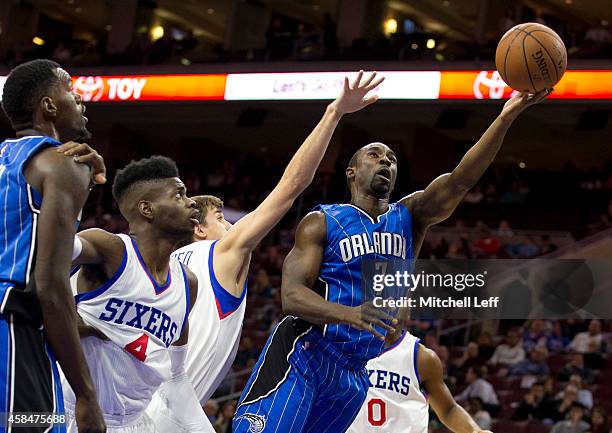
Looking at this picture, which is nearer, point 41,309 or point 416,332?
point 41,309

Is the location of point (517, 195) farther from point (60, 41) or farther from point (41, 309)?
point (41, 309)

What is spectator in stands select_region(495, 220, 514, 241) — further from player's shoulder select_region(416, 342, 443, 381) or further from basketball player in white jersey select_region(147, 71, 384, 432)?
basketball player in white jersey select_region(147, 71, 384, 432)

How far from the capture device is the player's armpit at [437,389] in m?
5.70

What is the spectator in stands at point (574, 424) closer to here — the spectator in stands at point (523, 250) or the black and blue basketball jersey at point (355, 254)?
the spectator in stands at point (523, 250)

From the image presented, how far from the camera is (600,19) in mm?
22125

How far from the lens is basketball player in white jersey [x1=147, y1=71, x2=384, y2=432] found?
173 inches

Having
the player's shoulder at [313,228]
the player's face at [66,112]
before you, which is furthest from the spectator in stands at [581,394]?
the player's face at [66,112]

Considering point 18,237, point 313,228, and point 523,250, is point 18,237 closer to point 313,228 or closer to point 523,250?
point 313,228

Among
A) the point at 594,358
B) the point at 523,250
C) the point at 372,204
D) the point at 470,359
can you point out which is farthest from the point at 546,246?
the point at 372,204

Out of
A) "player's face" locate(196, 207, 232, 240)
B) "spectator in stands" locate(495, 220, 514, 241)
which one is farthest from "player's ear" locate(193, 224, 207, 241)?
"spectator in stands" locate(495, 220, 514, 241)

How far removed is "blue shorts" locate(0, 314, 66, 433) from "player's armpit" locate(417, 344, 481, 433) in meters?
→ 3.52

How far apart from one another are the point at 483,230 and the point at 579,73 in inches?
119

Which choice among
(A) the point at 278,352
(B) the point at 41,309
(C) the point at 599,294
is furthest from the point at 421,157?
(B) the point at 41,309

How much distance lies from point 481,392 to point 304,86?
6939mm
